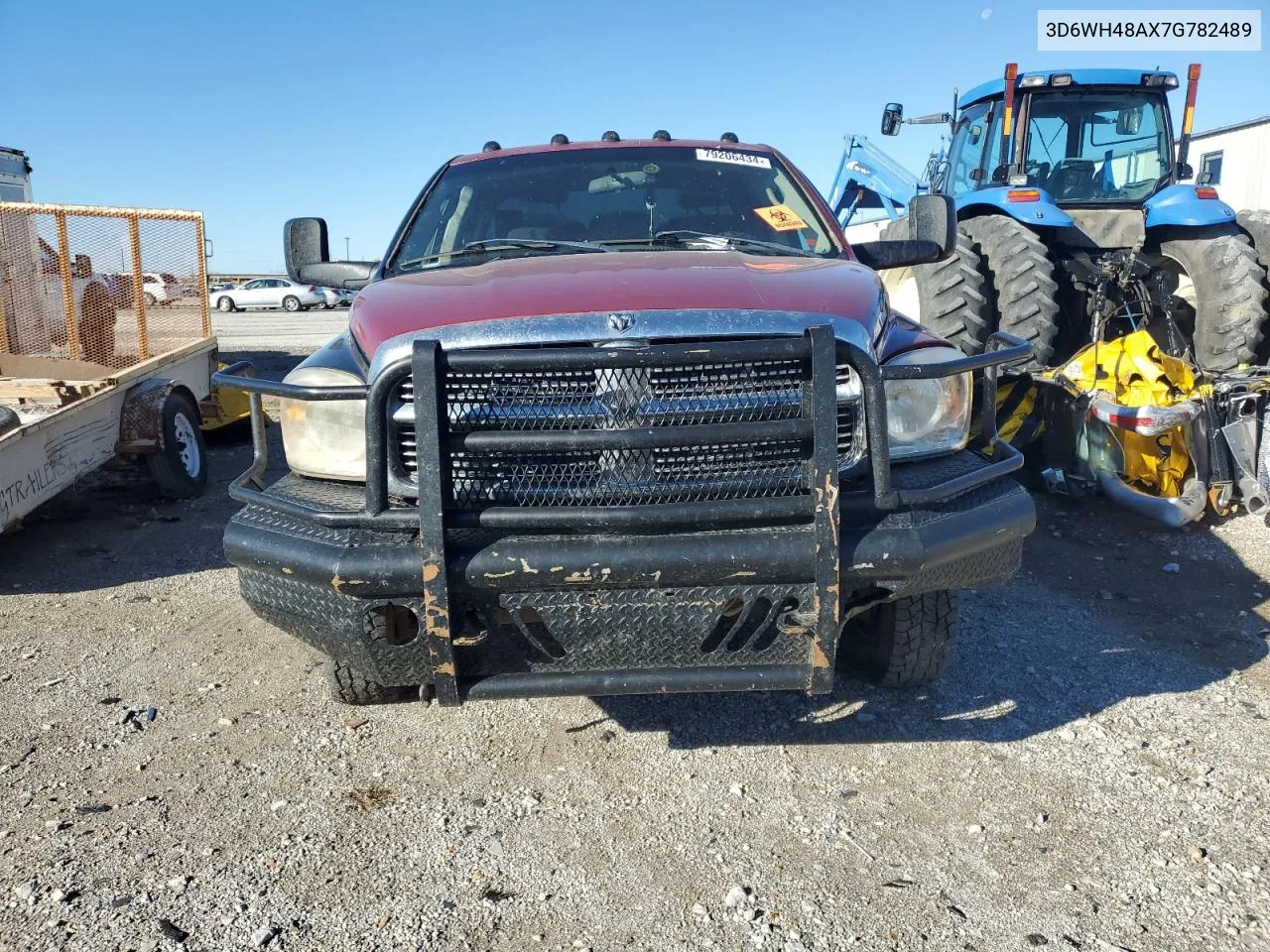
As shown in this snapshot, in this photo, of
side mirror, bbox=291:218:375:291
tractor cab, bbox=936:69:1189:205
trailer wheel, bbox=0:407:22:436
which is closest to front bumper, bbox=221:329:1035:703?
side mirror, bbox=291:218:375:291

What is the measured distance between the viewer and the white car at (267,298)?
1494 inches

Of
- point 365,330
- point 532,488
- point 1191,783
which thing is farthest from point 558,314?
point 1191,783

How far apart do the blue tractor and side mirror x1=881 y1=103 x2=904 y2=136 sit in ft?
3.19

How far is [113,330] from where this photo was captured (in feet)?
22.9

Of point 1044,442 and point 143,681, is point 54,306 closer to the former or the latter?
point 143,681

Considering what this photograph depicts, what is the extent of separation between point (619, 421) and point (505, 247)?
59.7 inches

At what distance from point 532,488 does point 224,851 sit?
1310 millimetres

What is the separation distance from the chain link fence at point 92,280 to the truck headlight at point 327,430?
4.98 meters

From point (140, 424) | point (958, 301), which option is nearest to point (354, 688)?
point (140, 424)

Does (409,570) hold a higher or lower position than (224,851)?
higher

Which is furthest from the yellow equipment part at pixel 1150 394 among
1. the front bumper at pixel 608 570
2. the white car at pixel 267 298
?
the white car at pixel 267 298

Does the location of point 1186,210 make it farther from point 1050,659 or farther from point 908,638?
point 908,638

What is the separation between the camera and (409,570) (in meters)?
2.34

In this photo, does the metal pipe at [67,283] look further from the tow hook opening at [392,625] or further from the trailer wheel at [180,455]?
the tow hook opening at [392,625]
